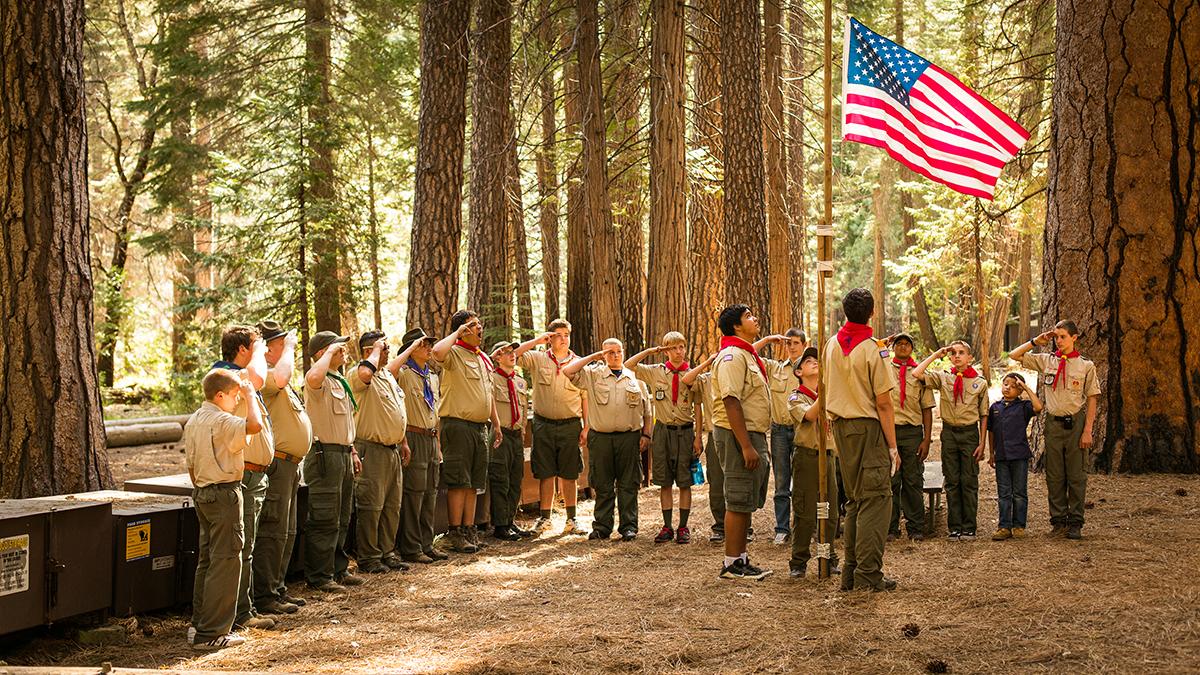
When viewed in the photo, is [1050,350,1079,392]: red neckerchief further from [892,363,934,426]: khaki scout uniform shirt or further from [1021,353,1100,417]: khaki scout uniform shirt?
[892,363,934,426]: khaki scout uniform shirt

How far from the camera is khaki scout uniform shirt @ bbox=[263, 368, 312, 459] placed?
6918 millimetres

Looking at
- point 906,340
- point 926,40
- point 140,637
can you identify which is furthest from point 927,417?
point 926,40

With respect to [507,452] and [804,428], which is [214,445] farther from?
[804,428]

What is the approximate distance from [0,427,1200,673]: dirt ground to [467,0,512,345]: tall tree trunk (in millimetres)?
5846

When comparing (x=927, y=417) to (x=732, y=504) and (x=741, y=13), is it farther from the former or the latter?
(x=741, y=13)

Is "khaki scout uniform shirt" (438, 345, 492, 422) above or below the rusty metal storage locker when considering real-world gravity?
above

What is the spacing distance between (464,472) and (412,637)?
315 centimetres

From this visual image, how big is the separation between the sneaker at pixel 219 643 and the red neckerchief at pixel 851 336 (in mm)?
4307

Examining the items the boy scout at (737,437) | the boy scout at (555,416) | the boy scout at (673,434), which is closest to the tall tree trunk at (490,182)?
the boy scout at (555,416)

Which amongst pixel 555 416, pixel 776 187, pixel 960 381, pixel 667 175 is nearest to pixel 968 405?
pixel 960 381

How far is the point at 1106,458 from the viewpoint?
10938 millimetres

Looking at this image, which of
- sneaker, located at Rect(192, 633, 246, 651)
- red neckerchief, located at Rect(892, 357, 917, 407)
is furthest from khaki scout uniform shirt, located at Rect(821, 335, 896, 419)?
sneaker, located at Rect(192, 633, 246, 651)

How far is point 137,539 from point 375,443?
220 cm

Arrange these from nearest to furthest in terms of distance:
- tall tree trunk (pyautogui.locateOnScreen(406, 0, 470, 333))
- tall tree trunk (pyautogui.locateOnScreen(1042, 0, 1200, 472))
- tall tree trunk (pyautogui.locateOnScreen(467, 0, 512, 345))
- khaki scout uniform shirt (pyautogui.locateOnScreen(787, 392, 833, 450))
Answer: khaki scout uniform shirt (pyautogui.locateOnScreen(787, 392, 833, 450)), tall tree trunk (pyautogui.locateOnScreen(1042, 0, 1200, 472)), tall tree trunk (pyautogui.locateOnScreen(406, 0, 470, 333)), tall tree trunk (pyautogui.locateOnScreen(467, 0, 512, 345))
